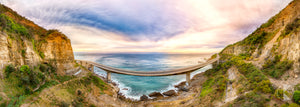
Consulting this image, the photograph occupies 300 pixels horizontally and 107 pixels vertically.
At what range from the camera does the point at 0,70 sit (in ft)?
27.6

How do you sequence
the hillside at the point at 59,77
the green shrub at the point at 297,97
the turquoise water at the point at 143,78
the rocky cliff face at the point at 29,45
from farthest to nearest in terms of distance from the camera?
the turquoise water at the point at 143,78, the rocky cliff face at the point at 29,45, the hillside at the point at 59,77, the green shrub at the point at 297,97

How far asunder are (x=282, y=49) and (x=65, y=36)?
1403 inches

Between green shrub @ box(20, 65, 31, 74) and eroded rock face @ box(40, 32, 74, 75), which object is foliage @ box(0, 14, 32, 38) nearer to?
eroded rock face @ box(40, 32, 74, 75)

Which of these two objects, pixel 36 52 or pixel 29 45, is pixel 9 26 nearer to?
pixel 29 45

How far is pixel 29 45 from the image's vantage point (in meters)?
12.0

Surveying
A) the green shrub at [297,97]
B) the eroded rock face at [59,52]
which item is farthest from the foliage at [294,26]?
the eroded rock face at [59,52]

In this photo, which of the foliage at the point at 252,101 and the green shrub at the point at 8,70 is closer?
the foliage at the point at 252,101

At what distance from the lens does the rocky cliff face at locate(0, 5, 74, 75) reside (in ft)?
30.6

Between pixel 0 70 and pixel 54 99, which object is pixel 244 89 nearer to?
pixel 54 99

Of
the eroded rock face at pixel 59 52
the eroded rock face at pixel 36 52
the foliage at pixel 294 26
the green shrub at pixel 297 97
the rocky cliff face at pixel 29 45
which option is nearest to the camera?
the green shrub at pixel 297 97

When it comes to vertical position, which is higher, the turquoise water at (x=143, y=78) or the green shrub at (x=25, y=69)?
the green shrub at (x=25, y=69)

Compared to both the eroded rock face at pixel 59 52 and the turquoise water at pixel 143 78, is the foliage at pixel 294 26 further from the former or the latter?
the eroded rock face at pixel 59 52

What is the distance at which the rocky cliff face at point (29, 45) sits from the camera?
9.33m

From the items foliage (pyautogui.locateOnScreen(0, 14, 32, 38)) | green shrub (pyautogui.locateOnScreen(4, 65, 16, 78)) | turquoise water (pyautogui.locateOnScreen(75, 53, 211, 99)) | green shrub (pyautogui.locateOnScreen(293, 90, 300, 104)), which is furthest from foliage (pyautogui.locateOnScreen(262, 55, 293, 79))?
foliage (pyautogui.locateOnScreen(0, 14, 32, 38))
